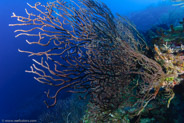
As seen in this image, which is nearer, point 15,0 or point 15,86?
point 15,86

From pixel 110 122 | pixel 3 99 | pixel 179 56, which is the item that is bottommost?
pixel 3 99

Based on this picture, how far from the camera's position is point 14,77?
2531 cm

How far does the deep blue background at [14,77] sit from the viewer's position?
16.3 m

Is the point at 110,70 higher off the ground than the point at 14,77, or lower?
lower

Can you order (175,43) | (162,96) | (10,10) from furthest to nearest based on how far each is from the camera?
1. (10,10)
2. (175,43)
3. (162,96)

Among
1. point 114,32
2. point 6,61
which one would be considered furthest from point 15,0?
point 114,32

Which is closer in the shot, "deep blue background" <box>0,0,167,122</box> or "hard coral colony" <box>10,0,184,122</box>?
"hard coral colony" <box>10,0,184,122</box>

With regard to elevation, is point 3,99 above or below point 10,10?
below

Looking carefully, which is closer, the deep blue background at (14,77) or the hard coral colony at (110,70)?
the hard coral colony at (110,70)

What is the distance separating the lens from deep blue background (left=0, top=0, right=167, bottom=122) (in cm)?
1626

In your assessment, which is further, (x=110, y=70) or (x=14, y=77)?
(x=14, y=77)

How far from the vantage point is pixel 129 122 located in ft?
8.36

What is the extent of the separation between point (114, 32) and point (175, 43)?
1.64m

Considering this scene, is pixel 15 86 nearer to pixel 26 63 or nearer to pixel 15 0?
pixel 26 63
